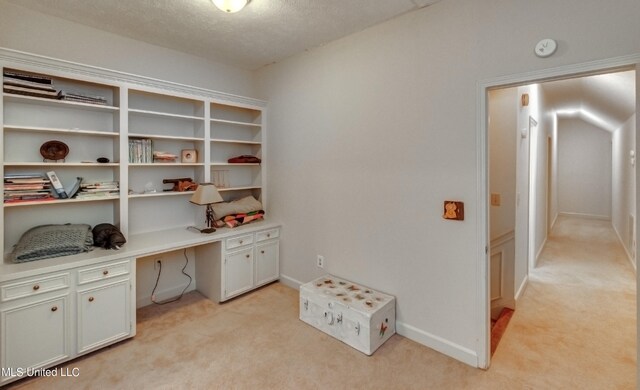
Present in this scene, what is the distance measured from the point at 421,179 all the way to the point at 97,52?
3.06m

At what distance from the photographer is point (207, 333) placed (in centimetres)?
263

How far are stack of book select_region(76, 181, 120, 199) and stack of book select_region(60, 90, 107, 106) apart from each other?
683 mm

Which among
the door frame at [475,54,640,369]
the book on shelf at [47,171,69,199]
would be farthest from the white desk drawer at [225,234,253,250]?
the door frame at [475,54,640,369]

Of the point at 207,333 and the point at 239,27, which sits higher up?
the point at 239,27

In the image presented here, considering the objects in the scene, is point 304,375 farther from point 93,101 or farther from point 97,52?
point 97,52

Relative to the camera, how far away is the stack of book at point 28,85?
2.17 metres

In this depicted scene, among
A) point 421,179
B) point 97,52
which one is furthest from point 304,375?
point 97,52

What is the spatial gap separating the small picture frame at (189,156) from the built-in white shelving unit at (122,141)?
53mm

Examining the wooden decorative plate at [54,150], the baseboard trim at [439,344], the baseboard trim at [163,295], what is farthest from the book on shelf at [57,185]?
the baseboard trim at [439,344]

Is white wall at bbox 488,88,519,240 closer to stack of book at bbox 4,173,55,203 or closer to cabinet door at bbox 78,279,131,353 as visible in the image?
cabinet door at bbox 78,279,131,353

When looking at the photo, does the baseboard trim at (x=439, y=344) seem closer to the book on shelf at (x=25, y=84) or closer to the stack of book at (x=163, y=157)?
the stack of book at (x=163, y=157)

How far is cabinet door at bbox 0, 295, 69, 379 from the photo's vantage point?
1.97 m

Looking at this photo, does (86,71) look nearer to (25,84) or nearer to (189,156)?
(25,84)

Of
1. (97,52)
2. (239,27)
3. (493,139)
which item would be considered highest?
(239,27)
